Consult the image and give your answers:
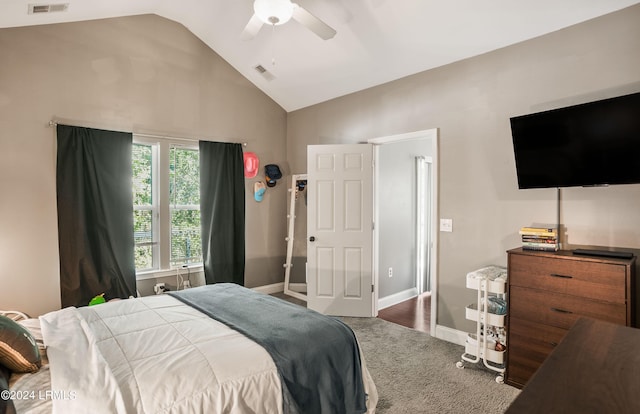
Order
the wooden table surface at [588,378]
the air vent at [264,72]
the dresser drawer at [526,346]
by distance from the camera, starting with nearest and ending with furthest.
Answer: the wooden table surface at [588,378]
the dresser drawer at [526,346]
the air vent at [264,72]

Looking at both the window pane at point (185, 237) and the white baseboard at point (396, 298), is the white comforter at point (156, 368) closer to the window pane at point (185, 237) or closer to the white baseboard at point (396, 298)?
the window pane at point (185, 237)

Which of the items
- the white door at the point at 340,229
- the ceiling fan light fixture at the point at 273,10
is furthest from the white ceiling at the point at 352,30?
the ceiling fan light fixture at the point at 273,10

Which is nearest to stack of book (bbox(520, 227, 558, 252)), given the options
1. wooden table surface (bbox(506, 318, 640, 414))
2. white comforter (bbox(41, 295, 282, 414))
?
wooden table surface (bbox(506, 318, 640, 414))

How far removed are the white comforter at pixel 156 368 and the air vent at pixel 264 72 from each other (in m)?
3.41

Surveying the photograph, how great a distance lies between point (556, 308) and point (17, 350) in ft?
9.86

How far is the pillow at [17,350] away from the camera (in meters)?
1.45

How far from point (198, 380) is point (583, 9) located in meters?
3.44

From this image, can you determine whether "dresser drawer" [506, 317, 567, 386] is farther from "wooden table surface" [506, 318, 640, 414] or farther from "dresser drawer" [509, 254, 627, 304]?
"wooden table surface" [506, 318, 640, 414]

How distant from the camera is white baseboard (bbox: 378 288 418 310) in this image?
450cm

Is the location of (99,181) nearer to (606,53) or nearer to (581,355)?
(581,355)

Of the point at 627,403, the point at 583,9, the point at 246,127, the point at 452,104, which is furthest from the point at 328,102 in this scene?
the point at 627,403

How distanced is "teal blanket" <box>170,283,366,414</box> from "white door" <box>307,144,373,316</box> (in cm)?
193

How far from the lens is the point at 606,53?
8.29 ft

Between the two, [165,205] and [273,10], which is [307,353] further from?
[165,205]
